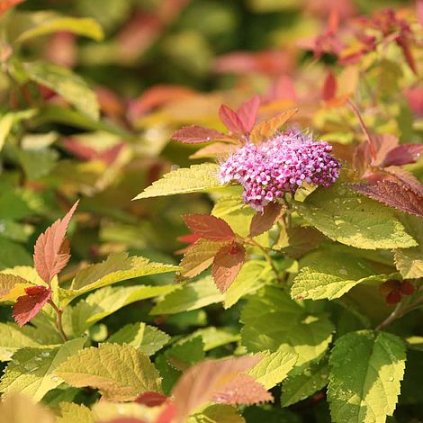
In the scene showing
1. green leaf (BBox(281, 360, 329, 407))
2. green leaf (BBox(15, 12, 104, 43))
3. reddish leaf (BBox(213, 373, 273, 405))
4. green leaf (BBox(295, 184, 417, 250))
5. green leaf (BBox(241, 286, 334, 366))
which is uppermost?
green leaf (BBox(15, 12, 104, 43))

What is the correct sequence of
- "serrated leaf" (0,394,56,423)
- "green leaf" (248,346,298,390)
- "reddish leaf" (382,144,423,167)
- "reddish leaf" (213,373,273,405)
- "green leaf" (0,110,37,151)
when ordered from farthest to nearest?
"green leaf" (0,110,37,151), "reddish leaf" (382,144,423,167), "green leaf" (248,346,298,390), "reddish leaf" (213,373,273,405), "serrated leaf" (0,394,56,423)

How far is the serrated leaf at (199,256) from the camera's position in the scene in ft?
3.39

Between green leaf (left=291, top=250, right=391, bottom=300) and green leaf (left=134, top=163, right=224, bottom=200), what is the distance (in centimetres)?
17

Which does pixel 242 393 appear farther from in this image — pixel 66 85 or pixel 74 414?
pixel 66 85

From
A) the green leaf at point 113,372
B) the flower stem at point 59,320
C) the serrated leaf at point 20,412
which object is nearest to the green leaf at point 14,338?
the flower stem at point 59,320

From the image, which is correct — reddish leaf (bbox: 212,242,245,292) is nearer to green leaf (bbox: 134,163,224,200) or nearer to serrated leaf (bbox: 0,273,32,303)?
green leaf (bbox: 134,163,224,200)

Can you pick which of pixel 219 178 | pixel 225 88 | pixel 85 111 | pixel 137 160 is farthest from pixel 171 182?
pixel 225 88

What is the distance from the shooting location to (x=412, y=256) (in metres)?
1.01

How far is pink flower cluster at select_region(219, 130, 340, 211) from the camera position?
3.22 ft

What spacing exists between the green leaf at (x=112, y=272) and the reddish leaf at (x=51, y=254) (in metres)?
0.04

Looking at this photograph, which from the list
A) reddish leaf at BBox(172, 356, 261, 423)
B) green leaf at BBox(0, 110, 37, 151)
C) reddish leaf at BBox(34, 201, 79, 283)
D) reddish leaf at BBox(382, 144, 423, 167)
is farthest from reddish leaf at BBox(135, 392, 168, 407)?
green leaf at BBox(0, 110, 37, 151)

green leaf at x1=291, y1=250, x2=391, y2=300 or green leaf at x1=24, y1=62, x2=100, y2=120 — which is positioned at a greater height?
green leaf at x1=24, y1=62, x2=100, y2=120

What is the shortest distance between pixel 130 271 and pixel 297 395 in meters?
0.30

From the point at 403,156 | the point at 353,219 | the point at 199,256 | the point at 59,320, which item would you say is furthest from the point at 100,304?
the point at 403,156
